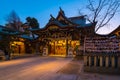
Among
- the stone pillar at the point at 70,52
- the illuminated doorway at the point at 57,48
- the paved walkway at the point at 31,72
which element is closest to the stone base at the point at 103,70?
the paved walkway at the point at 31,72

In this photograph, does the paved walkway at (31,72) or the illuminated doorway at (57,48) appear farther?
the illuminated doorway at (57,48)

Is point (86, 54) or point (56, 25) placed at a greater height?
point (56, 25)

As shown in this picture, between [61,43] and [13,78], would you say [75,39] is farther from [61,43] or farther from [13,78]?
[13,78]

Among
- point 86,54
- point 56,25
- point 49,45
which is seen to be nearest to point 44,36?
point 49,45

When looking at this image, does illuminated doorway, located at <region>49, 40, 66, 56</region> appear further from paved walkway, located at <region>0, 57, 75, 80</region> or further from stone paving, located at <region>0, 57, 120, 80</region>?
stone paving, located at <region>0, 57, 120, 80</region>

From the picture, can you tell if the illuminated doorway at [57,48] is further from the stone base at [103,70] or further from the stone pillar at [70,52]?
the stone base at [103,70]

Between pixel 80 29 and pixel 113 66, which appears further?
pixel 80 29

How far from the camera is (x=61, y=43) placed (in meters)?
24.6

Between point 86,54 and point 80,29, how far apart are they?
13240 mm

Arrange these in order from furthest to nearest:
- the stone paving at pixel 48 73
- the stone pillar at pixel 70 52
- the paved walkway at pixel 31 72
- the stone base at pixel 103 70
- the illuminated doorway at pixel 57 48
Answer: the illuminated doorway at pixel 57 48
the stone pillar at pixel 70 52
the stone base at pixel 103 70
the paved walkway at pixel 31 72
the stone paving at pixel 48 73

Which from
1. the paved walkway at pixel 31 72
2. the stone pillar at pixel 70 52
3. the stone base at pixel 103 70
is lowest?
the paved walkway at pixel 31 72

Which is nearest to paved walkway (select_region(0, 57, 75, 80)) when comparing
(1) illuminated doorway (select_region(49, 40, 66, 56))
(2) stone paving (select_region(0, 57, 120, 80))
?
(2) stone paving (select_region(0, 57, 120, 80))

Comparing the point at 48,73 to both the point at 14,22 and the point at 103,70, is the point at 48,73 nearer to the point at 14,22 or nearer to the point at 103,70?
the point at 103,70

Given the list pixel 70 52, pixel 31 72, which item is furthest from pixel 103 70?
pixel 70 52
